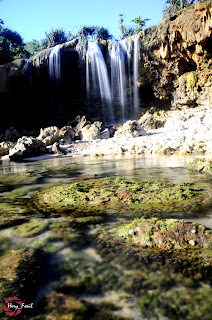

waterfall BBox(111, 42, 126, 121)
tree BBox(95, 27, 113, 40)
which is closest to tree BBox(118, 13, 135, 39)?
tree BBox(95, 27, 113, 40)

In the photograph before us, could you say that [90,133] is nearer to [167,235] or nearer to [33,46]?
[167,235]

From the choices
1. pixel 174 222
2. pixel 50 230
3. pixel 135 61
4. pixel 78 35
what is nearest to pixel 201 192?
pixel 174 222

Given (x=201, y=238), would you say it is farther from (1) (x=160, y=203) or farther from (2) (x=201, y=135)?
(2) (x=201, y=135)

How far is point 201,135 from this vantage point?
313 inches

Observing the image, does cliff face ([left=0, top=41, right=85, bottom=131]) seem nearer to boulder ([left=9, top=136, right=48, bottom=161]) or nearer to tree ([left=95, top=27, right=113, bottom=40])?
boulder ([left=9, top=136, right=48, bottom=161])

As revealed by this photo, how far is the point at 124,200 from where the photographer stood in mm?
2121

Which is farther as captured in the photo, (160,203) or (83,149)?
(83,149)

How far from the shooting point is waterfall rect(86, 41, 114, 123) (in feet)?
52.9

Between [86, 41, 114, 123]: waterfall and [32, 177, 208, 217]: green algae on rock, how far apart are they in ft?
51.7

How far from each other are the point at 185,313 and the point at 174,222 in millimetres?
616

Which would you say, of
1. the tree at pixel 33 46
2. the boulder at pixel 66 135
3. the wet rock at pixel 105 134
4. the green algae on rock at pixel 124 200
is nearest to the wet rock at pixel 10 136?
the boulder at pixel 66 135

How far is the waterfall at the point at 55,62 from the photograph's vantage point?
1600cm

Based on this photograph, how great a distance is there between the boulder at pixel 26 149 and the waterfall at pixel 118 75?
9963 millimetres

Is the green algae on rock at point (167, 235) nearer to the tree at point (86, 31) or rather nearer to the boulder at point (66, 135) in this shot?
the boulder at point (66, 135)
